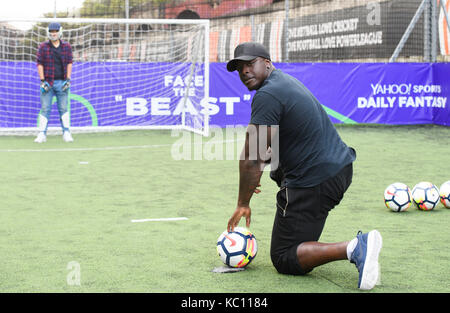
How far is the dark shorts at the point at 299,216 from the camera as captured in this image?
4449 millimetres

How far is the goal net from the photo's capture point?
14.9 meters

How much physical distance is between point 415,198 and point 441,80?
10.5 m

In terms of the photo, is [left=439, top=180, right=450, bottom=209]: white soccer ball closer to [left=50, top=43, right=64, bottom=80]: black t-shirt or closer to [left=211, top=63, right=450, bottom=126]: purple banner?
[left=50, top=43, right=64, bottom=80]: black t-shirt

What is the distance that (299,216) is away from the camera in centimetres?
446

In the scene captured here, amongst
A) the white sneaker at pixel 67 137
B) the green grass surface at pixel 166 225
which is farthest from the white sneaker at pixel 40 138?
the green grass surface at pixel 166 225

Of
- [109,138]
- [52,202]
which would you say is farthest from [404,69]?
[52,202]

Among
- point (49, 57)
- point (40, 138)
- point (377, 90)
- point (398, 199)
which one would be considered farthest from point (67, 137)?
point (398, 199)

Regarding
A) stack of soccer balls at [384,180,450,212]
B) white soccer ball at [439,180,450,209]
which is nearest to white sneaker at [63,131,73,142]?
stack of soccer balls at [384,180,450,212]

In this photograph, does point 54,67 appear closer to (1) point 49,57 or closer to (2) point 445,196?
(1) point 49,57

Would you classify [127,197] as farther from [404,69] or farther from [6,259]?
[404,69]

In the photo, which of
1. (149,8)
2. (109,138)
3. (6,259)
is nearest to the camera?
(6,259)

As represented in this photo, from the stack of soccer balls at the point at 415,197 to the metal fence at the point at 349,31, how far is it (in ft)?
33.8

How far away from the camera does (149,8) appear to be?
2625 centimetres

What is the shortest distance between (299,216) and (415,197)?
108 inches
